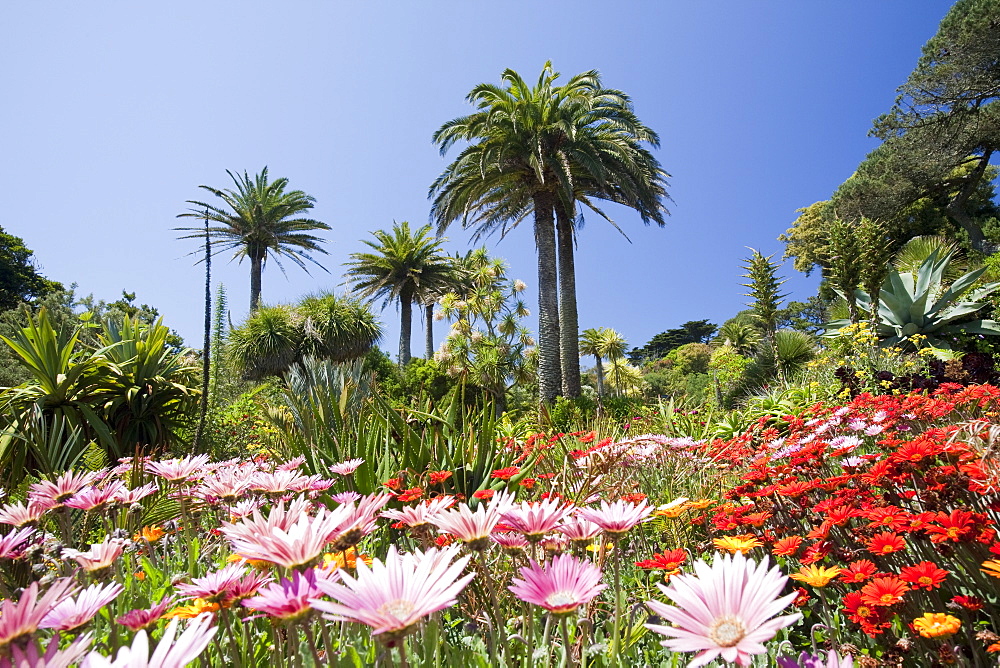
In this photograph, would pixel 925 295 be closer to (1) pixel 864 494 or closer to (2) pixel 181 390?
(1) pixel 864 494

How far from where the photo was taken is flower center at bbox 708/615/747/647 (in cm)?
59

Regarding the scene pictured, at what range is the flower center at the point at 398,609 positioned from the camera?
22.0 inches

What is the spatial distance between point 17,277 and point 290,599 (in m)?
33.6

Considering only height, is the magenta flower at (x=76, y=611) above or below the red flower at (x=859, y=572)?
above

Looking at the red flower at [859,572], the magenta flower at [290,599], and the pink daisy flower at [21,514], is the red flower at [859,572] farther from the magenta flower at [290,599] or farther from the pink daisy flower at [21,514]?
the pink daisy flower at [21,514]

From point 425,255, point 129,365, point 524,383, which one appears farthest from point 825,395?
point 425,255

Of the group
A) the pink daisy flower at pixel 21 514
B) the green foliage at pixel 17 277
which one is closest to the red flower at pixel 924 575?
the pink daisy flower at pixel 21 514

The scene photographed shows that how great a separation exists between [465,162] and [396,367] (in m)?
12.1

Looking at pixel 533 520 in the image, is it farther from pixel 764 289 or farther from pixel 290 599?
pixel 764 289

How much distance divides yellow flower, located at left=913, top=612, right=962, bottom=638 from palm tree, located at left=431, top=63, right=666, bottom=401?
11282 mm

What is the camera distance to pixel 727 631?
1.99ft

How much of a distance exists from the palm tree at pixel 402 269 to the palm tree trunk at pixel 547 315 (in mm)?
13222

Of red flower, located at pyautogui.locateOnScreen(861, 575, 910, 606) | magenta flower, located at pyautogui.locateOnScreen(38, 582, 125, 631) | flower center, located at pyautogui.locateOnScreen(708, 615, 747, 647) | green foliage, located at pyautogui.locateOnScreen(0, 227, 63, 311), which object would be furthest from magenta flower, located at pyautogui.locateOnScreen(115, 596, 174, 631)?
green foliage, located at pyautogui.locateOnScreen(0, 227, 63, 311)

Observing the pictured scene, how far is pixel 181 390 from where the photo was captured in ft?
17.3
